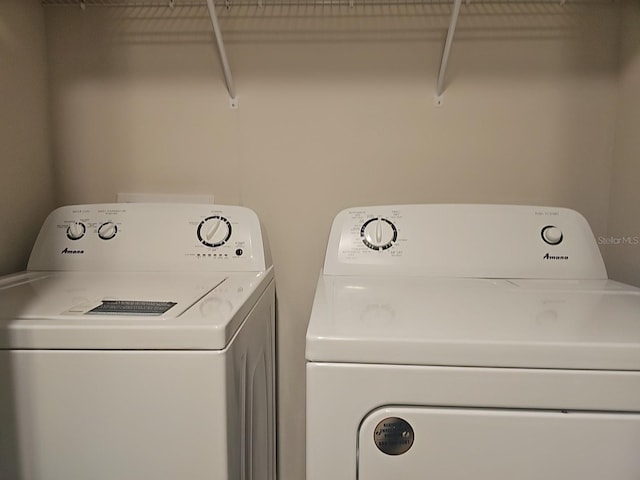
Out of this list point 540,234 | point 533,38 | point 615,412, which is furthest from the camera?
point 533,38

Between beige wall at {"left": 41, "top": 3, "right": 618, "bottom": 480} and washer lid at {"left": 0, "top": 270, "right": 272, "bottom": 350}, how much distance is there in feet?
1.33

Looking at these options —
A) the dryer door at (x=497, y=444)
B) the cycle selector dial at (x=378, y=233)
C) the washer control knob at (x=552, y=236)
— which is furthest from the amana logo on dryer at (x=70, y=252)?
the washer control knob at (x=552, y=236)

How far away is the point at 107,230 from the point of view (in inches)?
43.1

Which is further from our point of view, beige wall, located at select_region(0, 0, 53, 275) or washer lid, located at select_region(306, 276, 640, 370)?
beige wall, located at select_region(0, 0, 53, 275)

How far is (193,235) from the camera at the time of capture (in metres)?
1.09

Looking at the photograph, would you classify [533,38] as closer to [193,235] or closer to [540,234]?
[540,234]

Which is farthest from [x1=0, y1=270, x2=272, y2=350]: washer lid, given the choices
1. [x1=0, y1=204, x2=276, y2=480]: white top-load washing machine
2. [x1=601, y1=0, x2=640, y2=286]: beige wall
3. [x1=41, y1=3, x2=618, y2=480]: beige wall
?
[x1=601, y1=0, x2=640, y2=286]: beige wall

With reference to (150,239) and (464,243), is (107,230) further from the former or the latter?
(464,243)

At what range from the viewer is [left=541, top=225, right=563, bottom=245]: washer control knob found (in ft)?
3.48

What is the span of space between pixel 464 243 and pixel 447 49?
500mm

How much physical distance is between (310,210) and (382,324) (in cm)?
67

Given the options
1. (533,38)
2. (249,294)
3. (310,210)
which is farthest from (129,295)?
(533,38)

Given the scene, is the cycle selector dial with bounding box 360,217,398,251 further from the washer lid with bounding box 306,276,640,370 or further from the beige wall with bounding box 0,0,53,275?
the beige wall with bounding box 0,0,53,275

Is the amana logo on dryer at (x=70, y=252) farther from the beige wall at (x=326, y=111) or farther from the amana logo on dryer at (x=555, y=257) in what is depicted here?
the amana logo on dryer at (x=555, y=257)
